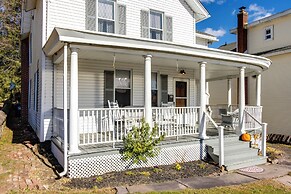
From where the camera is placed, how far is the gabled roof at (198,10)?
1248cm

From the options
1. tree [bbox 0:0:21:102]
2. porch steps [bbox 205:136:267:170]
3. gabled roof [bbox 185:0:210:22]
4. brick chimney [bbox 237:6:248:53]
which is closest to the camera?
porch steps [bbox 205:136:267:170]

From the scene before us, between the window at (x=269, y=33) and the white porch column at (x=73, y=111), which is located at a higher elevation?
the window at (x=269, y=33)

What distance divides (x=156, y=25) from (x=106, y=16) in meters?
2.69

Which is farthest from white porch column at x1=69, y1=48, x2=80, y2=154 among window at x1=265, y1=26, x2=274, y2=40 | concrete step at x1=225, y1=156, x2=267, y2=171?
window at x1=265, y1=26, x2=274, y2=40

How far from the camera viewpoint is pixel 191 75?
12.9 meters

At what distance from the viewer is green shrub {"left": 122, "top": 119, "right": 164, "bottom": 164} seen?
6.90m

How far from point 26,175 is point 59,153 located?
1047 mm

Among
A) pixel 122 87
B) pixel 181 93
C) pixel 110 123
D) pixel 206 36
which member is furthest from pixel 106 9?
pixel 206 36

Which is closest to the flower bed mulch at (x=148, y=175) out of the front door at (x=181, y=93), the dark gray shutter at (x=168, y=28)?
the front door at (x=181, y=93)

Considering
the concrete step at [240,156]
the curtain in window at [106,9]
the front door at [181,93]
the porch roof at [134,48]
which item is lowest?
the concrete step at [240,156]

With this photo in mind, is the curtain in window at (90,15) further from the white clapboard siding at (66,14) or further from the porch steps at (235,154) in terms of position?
the porch steps at (235,154)

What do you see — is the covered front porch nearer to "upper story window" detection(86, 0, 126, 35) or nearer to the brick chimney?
"upper story window" detection(86, 0, 126, 35)

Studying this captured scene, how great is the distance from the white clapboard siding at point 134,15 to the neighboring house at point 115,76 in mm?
39

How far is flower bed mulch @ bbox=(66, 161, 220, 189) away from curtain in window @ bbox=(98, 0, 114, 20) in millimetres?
6555
